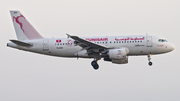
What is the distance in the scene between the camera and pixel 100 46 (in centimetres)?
5388

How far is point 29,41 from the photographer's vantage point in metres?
58.6

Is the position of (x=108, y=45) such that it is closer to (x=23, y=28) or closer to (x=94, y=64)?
(x=94, y=64)

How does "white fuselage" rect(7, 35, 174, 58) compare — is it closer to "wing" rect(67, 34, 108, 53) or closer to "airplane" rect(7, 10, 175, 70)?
"airplane" rect(7, 10, 175, 70)

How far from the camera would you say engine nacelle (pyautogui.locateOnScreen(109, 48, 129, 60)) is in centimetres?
5345

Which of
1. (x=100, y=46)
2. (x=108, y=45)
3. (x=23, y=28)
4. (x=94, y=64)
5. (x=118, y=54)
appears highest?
(x=23, y=28)

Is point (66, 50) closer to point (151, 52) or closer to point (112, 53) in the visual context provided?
point (112, 53)

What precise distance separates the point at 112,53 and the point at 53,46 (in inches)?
362

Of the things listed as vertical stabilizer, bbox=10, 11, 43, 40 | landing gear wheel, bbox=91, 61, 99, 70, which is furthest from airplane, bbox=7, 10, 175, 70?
vertical stabilizer, bbox=10, 11, 43, 40

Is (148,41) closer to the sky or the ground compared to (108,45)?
closer to the sky

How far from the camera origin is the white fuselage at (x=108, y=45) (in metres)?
54.9

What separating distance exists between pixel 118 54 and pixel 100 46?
2.73 metres

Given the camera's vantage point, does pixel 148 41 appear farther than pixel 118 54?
Yes

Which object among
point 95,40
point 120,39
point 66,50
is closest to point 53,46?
point 66,50

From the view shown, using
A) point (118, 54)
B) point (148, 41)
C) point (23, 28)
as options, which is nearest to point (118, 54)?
point (118, 54)
